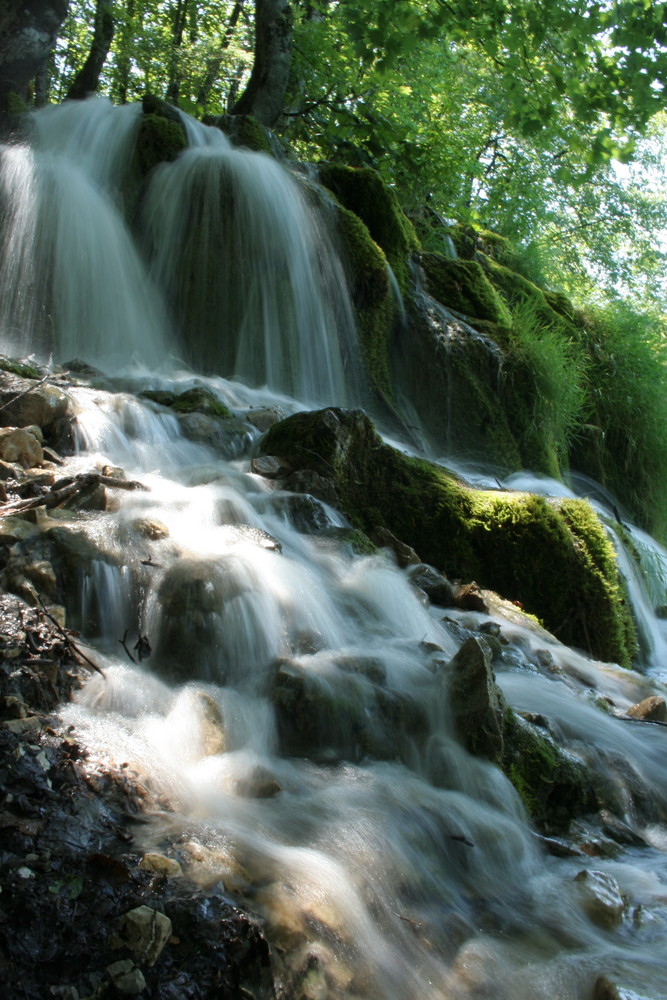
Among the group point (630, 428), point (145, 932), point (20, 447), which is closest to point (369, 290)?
point (630, 428)

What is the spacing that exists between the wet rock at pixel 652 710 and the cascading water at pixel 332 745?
183 mm

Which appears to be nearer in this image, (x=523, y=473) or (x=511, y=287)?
(x=523, y=473)

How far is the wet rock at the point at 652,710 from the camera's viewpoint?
3869 mm

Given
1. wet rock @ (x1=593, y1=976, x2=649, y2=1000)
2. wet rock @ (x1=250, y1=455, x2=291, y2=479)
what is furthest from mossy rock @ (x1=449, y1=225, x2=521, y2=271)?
wet rock @ (x1=593, y1=976, x2=649, y2=1000)

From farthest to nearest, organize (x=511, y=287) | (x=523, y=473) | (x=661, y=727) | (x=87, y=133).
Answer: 1. (x=511, y=287)
2. (x=87, y=133)
3. (x=523, y=473)
4. (x=661, y=727)

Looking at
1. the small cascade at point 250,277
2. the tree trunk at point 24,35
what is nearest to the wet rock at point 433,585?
the small cascade at point 250,277

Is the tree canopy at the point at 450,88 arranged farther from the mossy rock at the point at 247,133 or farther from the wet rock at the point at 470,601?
the wet rock at the point at 470,601

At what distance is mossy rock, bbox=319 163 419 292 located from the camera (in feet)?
29.7

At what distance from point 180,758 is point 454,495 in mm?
3234

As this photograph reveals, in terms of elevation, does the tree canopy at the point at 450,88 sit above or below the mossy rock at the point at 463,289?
above

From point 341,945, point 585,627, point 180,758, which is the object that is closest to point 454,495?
point 585,627

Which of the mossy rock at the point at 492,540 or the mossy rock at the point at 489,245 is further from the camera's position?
the mossy rock at the point at 489,245

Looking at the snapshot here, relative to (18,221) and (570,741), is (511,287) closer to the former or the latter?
(18,221)

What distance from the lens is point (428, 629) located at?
3.78 metres
